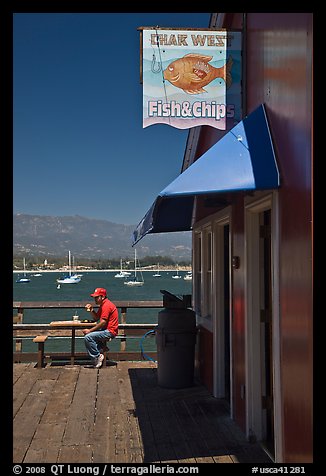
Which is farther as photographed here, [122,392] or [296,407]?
[122,392]

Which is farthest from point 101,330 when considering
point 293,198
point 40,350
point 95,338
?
point 293,198

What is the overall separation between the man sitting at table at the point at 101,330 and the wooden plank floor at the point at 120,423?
0.54 metres

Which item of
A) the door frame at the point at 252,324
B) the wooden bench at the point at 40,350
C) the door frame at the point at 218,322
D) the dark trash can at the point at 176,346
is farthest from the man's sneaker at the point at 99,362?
the door frame at the point at 252,324

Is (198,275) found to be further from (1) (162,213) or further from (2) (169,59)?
(2) (169,59)

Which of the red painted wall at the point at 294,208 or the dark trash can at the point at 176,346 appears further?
the dark trash can at the point at 176,346

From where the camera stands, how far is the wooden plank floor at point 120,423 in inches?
192

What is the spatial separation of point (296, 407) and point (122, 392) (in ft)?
13.5

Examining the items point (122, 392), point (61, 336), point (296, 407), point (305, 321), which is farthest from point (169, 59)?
point (61, 336)

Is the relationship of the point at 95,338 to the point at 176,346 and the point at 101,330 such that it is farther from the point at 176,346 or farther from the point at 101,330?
the point at 176,346

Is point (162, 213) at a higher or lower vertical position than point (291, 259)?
higher

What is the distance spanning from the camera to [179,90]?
5121 mm

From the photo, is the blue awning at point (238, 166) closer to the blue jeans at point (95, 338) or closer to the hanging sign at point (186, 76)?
the hanging sign at point (186, 76)

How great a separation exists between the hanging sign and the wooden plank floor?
10.0ft
